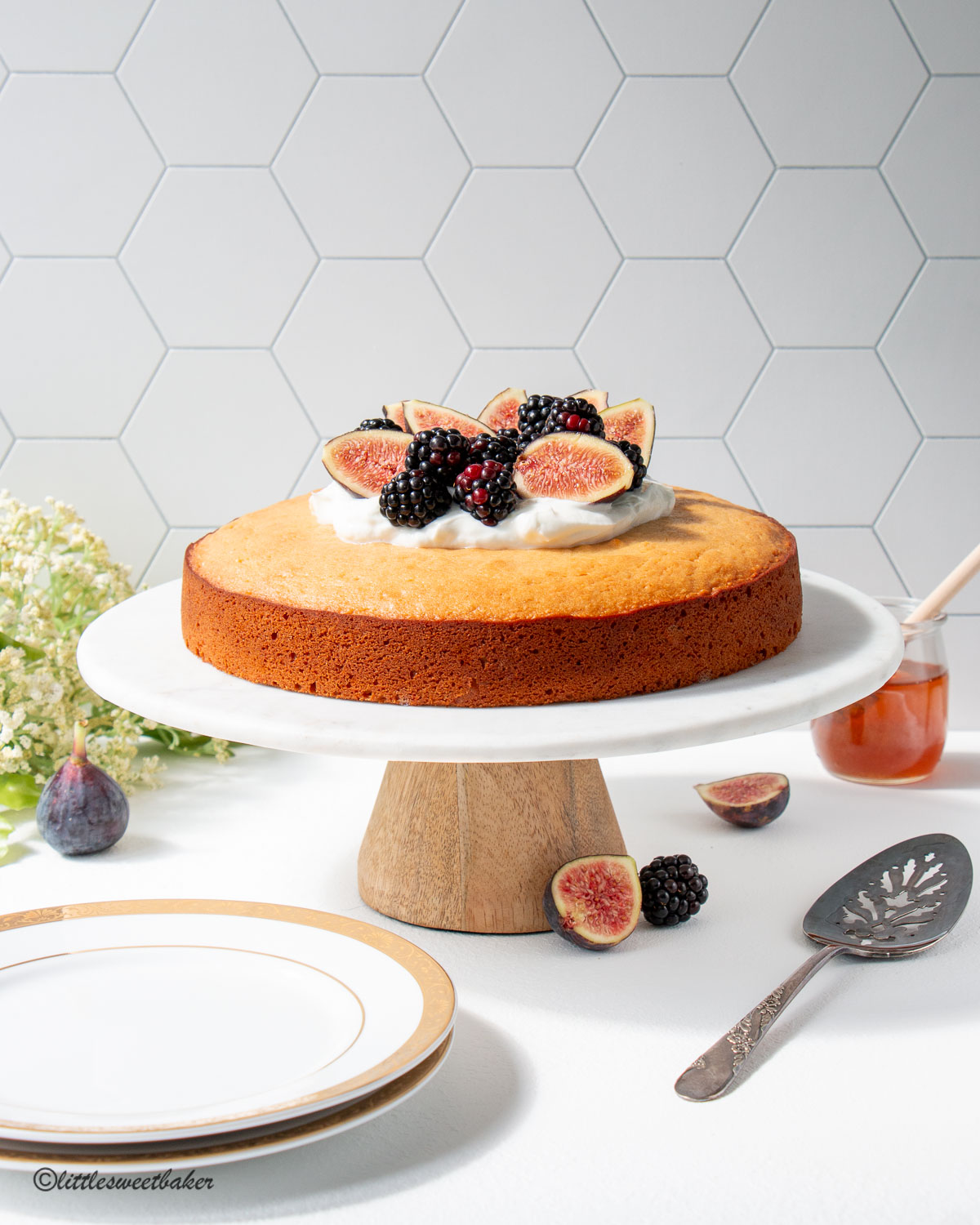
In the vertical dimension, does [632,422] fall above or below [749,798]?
above

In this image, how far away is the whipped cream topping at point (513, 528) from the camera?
109cm

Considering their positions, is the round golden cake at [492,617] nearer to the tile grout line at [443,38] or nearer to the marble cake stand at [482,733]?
the marble cake stand at [482,733]

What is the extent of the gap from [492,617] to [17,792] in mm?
815

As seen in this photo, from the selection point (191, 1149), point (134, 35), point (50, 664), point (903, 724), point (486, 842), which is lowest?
point (50, 664)

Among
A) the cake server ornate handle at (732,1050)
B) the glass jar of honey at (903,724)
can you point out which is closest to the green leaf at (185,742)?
the glass jar of honey at (903,724)

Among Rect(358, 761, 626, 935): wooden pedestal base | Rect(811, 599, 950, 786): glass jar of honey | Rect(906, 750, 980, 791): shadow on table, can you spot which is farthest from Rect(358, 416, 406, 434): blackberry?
Rect(906, 750, 980, 791): shadow on table

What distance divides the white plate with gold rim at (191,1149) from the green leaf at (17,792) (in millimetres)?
779

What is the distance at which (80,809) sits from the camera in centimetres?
133

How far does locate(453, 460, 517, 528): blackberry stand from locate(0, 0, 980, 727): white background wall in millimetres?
807

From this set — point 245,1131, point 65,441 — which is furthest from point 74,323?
point 245,1131

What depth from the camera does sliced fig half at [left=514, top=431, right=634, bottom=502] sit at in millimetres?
1116

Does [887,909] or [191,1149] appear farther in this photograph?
[887,909]

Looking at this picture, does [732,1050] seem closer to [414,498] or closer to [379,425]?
[414,498]

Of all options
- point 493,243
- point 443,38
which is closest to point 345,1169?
point 493,243
